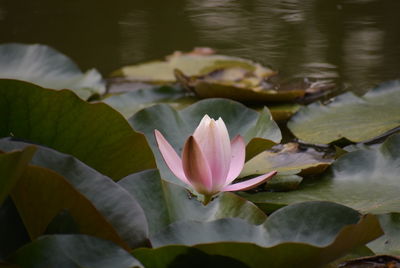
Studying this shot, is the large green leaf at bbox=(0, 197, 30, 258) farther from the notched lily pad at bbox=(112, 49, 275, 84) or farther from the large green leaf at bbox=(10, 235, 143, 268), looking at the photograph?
the notched lily pad at bbox=(112, 49, 275, 84)

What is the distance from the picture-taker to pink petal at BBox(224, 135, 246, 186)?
0.96m

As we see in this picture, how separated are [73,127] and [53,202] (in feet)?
0.90

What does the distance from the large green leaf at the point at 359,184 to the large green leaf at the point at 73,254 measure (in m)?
0.47

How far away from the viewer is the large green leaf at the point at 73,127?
0.95m

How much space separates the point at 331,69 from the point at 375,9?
0.89 meters

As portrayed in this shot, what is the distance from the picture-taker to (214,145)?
90 centimetres

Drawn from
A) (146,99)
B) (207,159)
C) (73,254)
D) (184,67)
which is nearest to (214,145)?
(207,159)

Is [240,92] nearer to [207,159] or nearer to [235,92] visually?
[235,92]

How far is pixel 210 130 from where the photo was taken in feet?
2.93

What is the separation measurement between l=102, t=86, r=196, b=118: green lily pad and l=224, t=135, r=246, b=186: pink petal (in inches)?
26.5

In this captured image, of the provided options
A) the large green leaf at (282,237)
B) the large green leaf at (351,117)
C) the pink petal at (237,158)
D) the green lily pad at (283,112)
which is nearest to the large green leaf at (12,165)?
the large green leaf at (282,237)

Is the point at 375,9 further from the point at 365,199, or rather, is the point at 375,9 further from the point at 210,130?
the point at 210,130

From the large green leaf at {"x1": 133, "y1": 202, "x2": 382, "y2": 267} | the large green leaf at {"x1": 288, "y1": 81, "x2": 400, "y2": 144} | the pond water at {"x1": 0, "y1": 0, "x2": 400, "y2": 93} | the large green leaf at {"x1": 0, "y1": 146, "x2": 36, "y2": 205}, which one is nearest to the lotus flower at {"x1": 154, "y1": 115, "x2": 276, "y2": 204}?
the large green leaf at {"x1": 133, "y1": 202, "x2": 382, "y2": 267}

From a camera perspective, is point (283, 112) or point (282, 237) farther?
point (283, 112)
